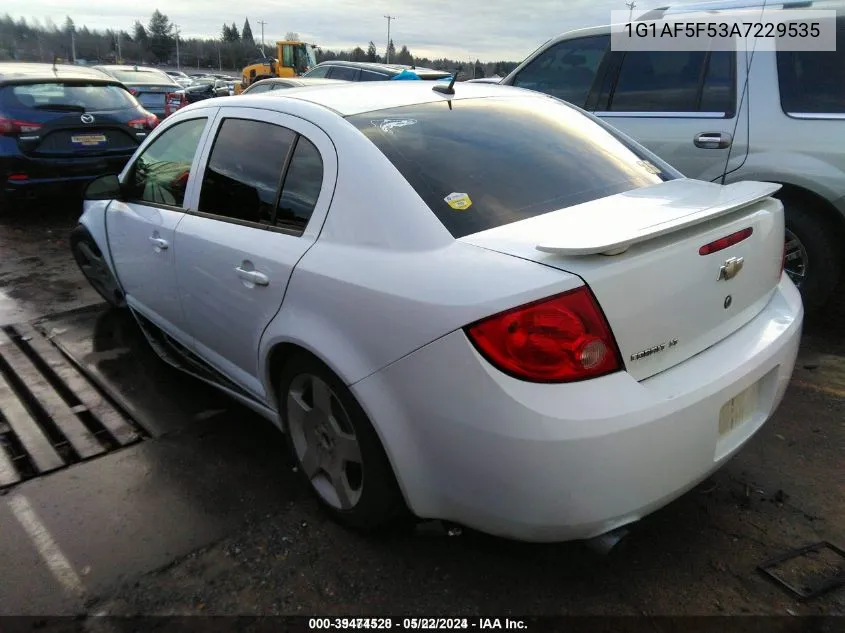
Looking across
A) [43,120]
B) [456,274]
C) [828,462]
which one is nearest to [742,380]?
[456,274]

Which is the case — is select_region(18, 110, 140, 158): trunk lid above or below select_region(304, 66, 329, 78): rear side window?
below

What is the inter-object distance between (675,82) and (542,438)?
12.3ft

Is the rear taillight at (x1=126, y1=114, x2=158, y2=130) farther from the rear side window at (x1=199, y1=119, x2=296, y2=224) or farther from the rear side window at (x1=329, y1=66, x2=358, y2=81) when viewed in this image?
the rear side window at (x1=329, y1=66, x2=358, y2=81)

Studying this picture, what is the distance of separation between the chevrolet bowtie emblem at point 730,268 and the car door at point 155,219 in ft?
7.78

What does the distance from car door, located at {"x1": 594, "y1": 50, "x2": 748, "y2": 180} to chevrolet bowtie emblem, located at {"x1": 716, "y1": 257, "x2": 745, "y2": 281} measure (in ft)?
7.81

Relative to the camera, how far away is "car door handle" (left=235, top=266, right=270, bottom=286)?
244 cm

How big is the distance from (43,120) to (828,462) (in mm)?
7761

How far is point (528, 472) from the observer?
1734 mm

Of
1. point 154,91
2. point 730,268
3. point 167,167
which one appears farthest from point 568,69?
point 154,91

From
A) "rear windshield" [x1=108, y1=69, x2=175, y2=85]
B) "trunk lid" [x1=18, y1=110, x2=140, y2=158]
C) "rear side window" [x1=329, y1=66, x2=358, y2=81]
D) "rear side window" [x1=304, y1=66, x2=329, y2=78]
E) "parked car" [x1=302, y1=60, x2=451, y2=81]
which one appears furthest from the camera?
"rear windshield" [x1=108, y1=69, x2=175, y2=85]

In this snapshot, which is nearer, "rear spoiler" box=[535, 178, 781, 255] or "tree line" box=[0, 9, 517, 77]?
"rear spoiler" box=[535, 178, 781, 255]

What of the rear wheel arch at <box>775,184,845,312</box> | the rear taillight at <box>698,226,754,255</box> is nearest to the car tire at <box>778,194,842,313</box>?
the rear wheel arch at <box>775,184,845,312</box>

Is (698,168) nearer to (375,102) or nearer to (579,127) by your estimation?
(579,127)

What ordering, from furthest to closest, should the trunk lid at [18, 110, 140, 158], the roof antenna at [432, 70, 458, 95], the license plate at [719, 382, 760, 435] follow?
the trunk lid at [18, 110, 140, 158] < the roof antenna at [432, 70, 458, 95] < the license plate at [719, 382, 760, 435]
